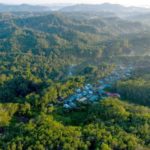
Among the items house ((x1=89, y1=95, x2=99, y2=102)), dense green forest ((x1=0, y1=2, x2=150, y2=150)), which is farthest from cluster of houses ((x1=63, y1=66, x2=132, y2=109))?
dense green forest ((x1=0, y1=2, x2=150, y2=150))

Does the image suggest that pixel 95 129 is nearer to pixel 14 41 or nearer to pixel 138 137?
pixel 138 137

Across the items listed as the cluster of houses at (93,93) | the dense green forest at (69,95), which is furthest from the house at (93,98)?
the dense green forest at (69,95)

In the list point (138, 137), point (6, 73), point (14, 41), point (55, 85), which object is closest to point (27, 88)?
point (55, 85)

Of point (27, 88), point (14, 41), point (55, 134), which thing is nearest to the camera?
point (55, 134)

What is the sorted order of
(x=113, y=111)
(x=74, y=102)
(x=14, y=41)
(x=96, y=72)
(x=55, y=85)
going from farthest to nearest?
(x=14, y=41), (x=96, y=72), (x=55, y=85), (x=74, y=102), (x=113, y=111)

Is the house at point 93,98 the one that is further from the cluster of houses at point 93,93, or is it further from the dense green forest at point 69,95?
the dense green forest at point 69,95

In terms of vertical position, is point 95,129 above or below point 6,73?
above

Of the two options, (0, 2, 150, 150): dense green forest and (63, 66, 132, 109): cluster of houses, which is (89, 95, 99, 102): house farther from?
(0, 2, 150, 150): dense green forest
